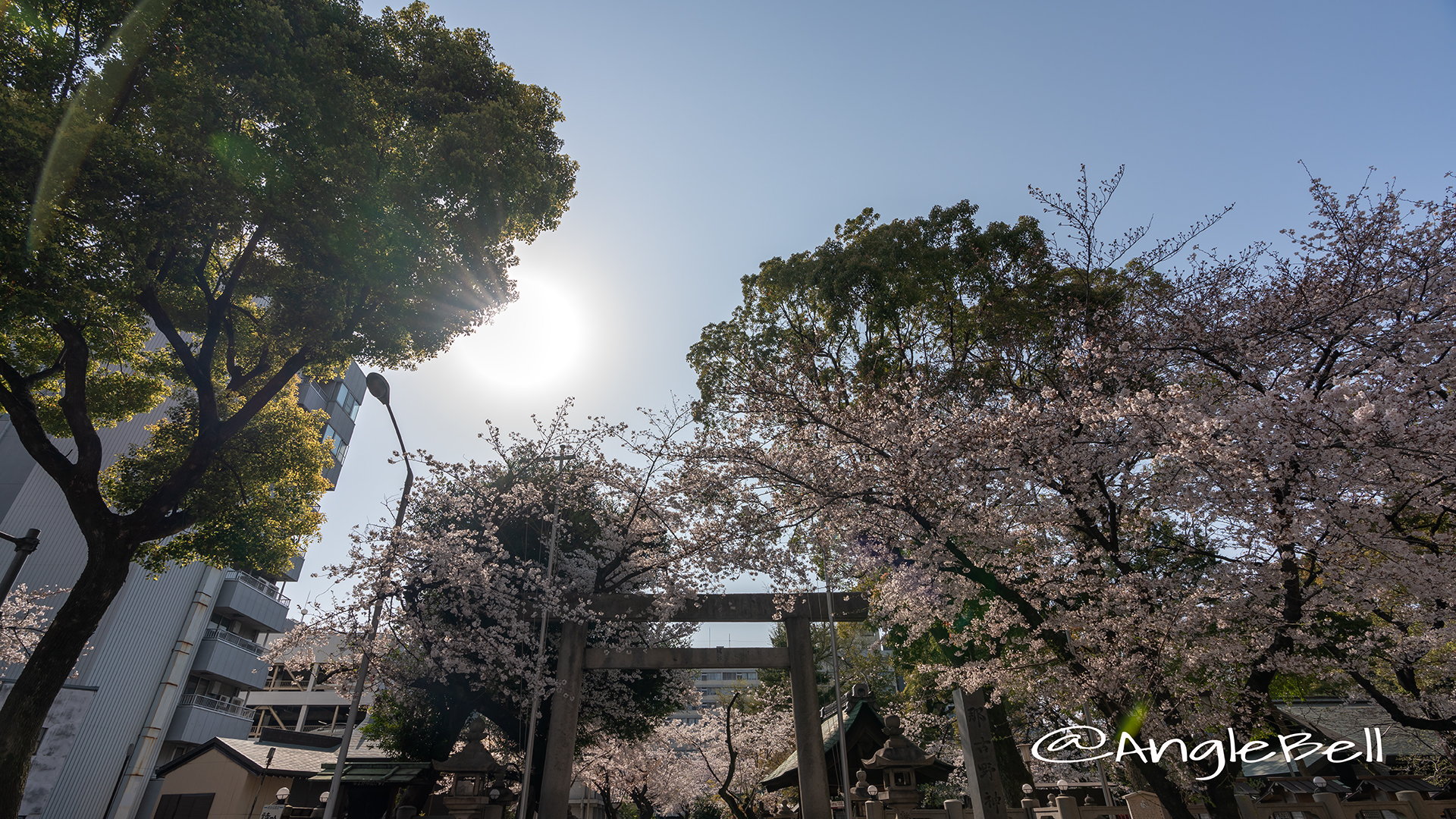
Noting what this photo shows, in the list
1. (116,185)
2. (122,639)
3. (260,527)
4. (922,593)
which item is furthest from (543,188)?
(122,639)

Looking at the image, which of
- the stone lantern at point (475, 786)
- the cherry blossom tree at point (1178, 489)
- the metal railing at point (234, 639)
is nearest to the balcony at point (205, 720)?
the metal railing at point (234, 639)

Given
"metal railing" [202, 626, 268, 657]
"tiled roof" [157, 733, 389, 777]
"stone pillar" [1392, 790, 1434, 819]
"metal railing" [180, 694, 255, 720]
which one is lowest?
"stone pillar" [1392, 790, 1434, 819]

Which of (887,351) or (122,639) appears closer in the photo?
(887,351)

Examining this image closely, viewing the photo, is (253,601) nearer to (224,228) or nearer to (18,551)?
(18,551)

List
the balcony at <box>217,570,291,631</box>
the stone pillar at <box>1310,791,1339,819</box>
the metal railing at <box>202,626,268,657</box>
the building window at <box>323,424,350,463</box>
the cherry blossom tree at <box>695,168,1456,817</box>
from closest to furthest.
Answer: the cherry blossom tree at <box>695,168,1456,817</box> → the stone pillar at <box>1310,791,1339,819</box> → the metal railing at <box>202,626,268,657</box> → the balcony at <box>217,570,291,631</box> → the building window at <box>323,424,350,463</box>

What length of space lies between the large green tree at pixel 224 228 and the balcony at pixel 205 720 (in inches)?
489

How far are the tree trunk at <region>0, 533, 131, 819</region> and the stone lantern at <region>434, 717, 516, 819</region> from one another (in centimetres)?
606

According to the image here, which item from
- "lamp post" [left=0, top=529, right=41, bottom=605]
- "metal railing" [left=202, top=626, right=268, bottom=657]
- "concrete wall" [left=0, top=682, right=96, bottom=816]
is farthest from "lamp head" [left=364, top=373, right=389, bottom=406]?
"metal railing" [left=202, top=626, right=268, bottom=657]

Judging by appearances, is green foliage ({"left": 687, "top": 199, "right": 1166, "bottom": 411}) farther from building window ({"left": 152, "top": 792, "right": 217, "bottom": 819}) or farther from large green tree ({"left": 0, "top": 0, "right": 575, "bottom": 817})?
building window ({"left": 152, "top": 792, "right": 217, "bottom": 819})

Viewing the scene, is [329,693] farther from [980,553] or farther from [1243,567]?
[1243,567]

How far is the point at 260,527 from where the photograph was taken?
1291 centimetres

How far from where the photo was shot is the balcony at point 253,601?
24.7 m

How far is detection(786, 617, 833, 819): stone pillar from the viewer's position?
11.6 meters

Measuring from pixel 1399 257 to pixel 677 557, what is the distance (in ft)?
41.2
